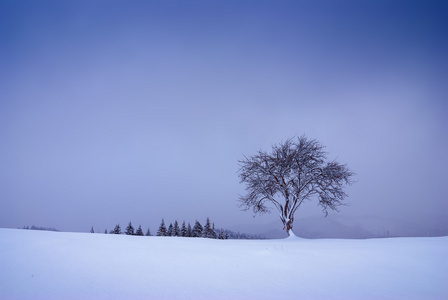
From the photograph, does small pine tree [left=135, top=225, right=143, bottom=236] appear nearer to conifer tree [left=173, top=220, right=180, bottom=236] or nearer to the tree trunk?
conifer tree [left=173, top=220, right=180, bottom=236]

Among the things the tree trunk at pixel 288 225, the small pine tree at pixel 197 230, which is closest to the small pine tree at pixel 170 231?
the small pine tree at pixel 197 230

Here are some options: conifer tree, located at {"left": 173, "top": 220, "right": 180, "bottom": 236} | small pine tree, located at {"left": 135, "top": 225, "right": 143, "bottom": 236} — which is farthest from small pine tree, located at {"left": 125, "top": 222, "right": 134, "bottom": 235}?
conifer tree, located at {"left": 173, "top": 220, "right": 180, "bottom": 236}

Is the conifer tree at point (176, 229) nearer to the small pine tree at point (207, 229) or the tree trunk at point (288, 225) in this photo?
the small pine tree at point (207, 229)

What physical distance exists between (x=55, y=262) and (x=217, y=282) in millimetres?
3708

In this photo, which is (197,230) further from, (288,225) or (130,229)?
(288,225)

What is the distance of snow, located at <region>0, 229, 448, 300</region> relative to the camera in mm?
4062

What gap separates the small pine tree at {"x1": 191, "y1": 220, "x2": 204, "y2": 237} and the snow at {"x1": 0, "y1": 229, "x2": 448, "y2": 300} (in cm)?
4693

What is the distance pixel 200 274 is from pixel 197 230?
4983 cm

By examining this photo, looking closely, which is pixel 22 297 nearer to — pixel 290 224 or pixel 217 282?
pixel 217 282

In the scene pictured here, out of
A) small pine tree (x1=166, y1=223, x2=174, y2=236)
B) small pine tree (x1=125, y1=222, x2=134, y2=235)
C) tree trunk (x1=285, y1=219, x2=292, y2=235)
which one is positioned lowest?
small pine tree (x1=166, y1=223, x2=174, y2=236)

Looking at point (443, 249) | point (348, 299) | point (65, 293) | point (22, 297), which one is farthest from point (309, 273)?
point (443, 249)

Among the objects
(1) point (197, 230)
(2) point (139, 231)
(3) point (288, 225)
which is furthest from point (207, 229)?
(3) point (288, 225)

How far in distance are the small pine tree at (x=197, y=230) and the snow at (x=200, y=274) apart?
46.9 metres

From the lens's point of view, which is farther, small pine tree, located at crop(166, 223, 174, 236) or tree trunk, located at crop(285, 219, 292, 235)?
small pine tree, located at crop(166, 223, 174, 236)
